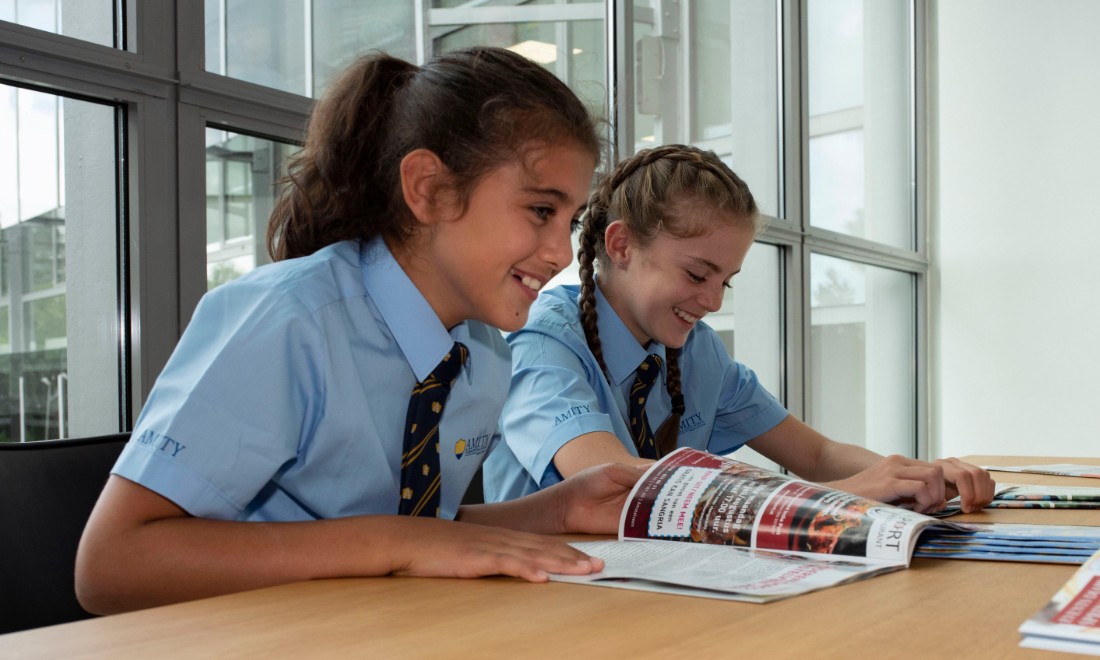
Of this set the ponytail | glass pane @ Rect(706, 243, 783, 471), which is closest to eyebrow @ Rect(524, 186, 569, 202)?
the ponytail

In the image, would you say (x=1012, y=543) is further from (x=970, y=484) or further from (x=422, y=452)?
(x=422, y=452)

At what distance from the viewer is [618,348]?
1707 mm

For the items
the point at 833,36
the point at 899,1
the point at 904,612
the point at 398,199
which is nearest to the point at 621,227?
the point at 398,199

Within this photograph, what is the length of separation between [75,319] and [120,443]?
0.74 meters

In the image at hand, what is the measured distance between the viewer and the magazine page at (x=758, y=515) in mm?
899

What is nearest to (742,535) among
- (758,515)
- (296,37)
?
(758,515)

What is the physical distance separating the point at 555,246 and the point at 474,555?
1.39ft

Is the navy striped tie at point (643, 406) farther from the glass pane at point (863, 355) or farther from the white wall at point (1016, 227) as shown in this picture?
the white wall at point (1016, 227)

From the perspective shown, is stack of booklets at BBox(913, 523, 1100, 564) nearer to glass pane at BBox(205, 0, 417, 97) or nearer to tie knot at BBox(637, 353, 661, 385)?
tie knot at BBox(637, 353, 661, 385)

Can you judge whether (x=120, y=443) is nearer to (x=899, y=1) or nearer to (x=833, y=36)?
(x=833, y=36)

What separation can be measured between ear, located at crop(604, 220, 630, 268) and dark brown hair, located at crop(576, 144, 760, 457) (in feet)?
0.04

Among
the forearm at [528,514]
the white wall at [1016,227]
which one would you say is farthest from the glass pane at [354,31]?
the white wall at [1016,227]

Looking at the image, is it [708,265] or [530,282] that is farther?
[708,265]

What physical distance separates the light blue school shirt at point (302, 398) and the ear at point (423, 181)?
6cm
